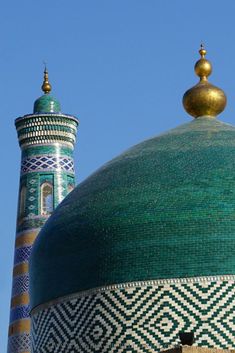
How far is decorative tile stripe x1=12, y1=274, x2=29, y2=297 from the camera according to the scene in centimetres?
1684

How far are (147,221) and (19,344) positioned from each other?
5.38 metres

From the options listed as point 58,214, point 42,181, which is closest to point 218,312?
point 58,214

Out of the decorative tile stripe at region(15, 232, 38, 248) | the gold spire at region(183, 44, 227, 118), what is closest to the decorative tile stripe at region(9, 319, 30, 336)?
the decorative tile stripe at region(15, 232, 38, 248)

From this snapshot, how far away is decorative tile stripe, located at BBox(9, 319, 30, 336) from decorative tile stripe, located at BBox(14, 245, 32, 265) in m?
0.82

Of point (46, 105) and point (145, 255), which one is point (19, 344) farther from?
point (145, 255)

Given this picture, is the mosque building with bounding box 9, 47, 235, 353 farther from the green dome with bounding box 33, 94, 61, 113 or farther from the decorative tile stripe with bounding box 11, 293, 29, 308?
the green dome with bounding box 33, 94, 61, 113

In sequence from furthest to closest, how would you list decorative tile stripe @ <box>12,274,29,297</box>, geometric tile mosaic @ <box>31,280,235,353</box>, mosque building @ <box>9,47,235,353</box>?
decorative tile stripe @ <box>12,274,29,297</box> < mosque building @ <box>9,47,235,353</box> < geometric tile mosaic @ <box>31,280,235,353</box>

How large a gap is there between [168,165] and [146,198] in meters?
0.52

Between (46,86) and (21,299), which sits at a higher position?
(46,86)

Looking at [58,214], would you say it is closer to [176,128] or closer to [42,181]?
[176,128]

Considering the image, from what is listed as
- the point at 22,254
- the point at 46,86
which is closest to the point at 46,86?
the point at 46,86

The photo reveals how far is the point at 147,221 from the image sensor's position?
11.8m

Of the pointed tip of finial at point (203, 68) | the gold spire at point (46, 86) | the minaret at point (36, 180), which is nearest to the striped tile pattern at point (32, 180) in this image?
the minaret at point (36, 180)

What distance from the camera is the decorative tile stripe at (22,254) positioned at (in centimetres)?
1699
